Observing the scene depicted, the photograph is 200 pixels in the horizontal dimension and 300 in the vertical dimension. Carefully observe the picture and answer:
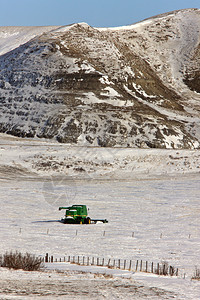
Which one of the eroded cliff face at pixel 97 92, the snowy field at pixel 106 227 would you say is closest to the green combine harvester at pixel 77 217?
the snowy field at pixel 106 227

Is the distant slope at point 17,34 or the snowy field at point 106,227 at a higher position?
the distant slope at point 17,34

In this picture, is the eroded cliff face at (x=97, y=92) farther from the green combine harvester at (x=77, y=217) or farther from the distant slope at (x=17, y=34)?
the distant slope at (x=17, y=34)

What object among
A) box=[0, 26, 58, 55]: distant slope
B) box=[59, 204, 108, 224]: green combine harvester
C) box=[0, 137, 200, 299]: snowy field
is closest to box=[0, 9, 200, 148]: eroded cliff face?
box=[0, 137, 200, 299]: snowy field

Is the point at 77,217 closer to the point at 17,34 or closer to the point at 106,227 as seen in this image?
the point at 106,227

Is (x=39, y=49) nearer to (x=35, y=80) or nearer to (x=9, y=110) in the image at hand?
(x=35, y=80)

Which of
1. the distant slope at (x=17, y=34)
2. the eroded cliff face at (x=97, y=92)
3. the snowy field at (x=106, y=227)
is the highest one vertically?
the distant slope at (x=17, y=34)

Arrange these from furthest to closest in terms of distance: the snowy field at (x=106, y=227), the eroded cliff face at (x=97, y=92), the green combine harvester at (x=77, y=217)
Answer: the eroded cliff face at (x=97, y=92) → the green combine harvester at (x=77, y=217) → the snowy field at (x=106, y=227)

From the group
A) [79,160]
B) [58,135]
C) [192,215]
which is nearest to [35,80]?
[58,135]
